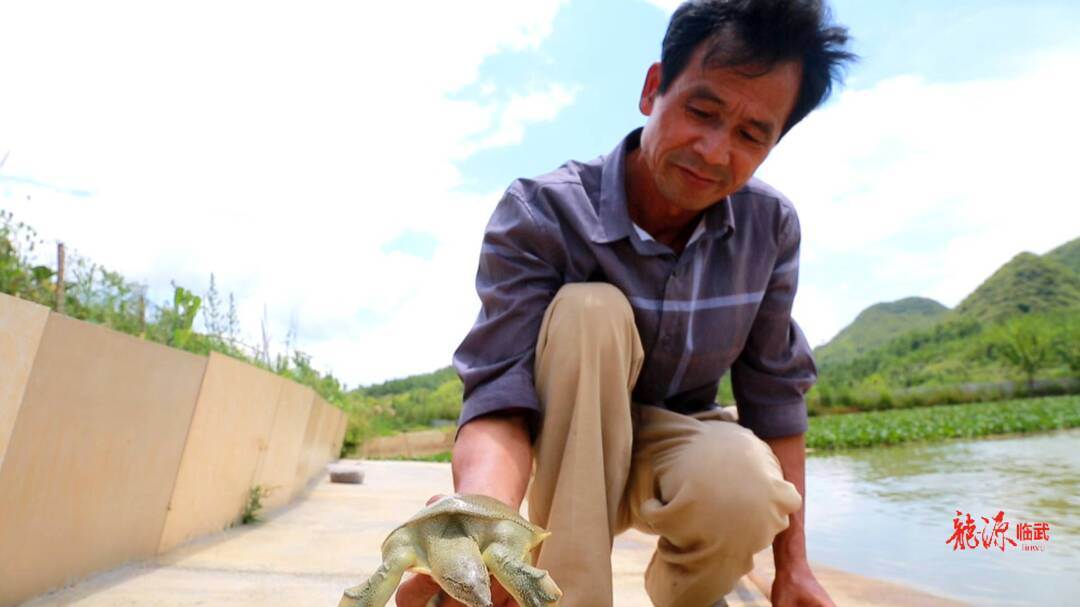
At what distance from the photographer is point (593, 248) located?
5.48 ft

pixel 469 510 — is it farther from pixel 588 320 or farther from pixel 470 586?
pixel 588 320

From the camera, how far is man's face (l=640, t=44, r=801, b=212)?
5.16 ft

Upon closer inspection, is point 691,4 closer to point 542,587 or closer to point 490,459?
point 490,459

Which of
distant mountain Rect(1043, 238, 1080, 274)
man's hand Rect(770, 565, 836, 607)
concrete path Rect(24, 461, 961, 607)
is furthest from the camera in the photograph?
distant mountain Rect(1043, 238, 1080, 274)

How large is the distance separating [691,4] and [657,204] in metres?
0.45

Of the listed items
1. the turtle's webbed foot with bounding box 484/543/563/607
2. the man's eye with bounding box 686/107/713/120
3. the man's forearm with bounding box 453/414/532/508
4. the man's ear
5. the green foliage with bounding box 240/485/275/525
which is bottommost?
the green foliage with bounding box 240/485/275/525

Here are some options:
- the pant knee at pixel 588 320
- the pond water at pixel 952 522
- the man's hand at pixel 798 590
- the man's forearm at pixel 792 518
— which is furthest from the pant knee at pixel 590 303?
the pond water at pixel 952 522

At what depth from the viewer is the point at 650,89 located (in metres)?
1.81

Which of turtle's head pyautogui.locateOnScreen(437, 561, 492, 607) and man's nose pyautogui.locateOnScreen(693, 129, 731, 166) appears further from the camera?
man's nose pyautogui.locateOnScreen(693, 129, 731, 166)

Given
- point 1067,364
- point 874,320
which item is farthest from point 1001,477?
point 874,320

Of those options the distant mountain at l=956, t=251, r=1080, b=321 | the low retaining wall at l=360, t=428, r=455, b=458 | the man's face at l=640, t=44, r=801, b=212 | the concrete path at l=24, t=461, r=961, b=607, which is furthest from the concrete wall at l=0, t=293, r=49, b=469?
the distant mountain at l=956, t=251, r=1080, b=321

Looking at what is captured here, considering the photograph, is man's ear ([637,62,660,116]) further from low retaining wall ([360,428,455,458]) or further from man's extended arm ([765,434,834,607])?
low retaining wall ([360,428,455,458])

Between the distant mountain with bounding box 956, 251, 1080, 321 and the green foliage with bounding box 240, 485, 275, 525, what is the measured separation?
6490 cm

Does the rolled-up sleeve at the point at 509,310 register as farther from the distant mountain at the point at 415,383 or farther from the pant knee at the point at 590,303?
the distant mountain at the point at 415,383
